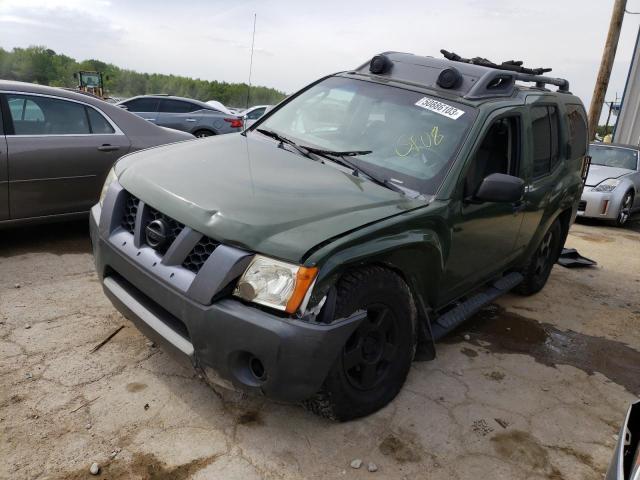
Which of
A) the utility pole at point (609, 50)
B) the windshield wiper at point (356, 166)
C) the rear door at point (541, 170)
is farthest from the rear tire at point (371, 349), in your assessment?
the utility pole at point (609, 50)

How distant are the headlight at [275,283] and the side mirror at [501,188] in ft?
4.32

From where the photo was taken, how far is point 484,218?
3.36 m

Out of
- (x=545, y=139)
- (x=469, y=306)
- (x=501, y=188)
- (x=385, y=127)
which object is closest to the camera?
(x=501, y=188)

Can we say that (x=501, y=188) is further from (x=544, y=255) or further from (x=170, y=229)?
(x=544, y=255)

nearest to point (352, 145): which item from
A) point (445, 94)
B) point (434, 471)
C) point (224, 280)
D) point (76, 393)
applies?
point (445, 94)

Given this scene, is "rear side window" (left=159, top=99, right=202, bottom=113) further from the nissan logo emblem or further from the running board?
the nissan logo emblem

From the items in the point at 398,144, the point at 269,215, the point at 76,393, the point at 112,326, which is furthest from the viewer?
the point at 112,326

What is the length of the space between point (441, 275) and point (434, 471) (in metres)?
1.08

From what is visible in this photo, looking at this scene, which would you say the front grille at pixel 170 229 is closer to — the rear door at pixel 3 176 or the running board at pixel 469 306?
the running board at pixel 469 306

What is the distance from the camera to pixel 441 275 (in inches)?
121

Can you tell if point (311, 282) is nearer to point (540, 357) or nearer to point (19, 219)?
point (540, 357)

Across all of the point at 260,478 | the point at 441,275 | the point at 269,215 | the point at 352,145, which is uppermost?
the point at 352,145

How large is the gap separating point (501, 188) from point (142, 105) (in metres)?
10.6

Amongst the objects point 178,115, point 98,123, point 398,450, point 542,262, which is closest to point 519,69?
point 542,262
